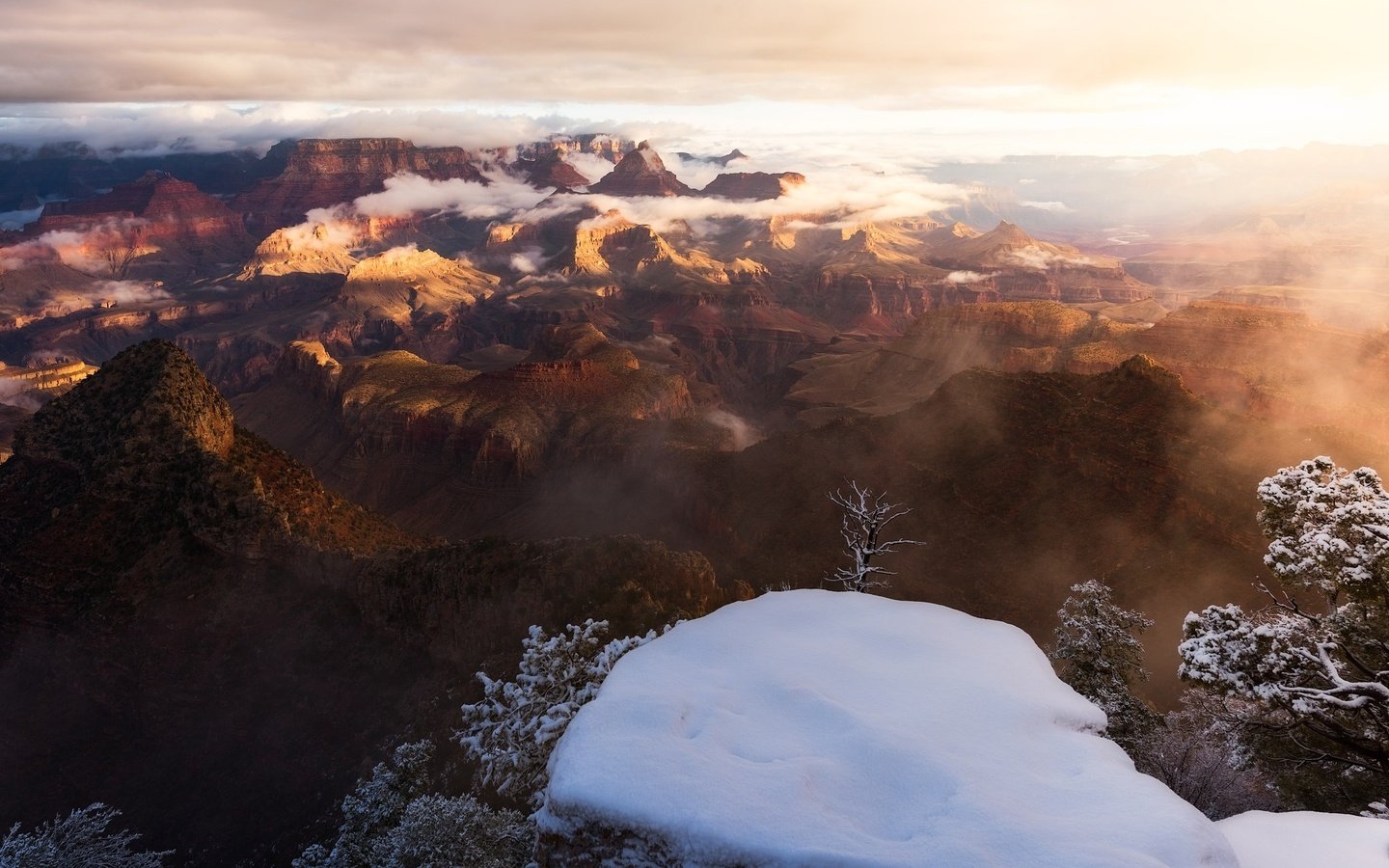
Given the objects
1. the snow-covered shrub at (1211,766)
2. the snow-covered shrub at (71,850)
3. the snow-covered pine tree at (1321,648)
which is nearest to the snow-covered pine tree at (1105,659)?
the snow-covered shrub at (1211,766)

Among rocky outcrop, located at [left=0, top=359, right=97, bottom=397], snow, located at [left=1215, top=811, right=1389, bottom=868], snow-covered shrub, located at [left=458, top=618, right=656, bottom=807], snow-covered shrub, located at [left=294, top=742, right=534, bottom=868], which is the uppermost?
snow, located at [left=1215, top=811, right=1389, bottom=868]

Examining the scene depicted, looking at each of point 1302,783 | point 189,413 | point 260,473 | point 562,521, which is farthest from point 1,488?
point 1302,783

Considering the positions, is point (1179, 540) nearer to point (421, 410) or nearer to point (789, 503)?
point (789, 503)

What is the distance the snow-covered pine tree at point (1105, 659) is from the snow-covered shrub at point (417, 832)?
768 inches

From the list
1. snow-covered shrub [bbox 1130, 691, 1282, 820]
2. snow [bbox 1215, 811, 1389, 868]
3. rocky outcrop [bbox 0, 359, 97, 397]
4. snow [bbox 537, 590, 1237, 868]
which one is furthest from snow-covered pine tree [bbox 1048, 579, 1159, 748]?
rocky outcrop [bbox 0, 359, 97, 397]

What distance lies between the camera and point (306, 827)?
1093 inches

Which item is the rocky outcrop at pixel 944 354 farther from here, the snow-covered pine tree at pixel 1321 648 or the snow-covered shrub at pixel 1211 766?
the snow-covered pine tree at pixel 1321 648

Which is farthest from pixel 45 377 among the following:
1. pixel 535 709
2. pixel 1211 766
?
pixel 1211 766

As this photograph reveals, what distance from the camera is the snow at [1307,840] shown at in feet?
32.3

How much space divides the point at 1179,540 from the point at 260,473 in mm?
56117

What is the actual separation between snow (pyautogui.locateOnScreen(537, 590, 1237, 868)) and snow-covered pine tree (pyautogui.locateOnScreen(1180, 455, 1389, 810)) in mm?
4667

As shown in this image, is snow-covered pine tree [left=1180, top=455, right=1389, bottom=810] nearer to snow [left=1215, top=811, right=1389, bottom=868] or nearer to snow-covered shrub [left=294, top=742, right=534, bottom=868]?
snow [left=1215, top=811, right=1389, bottom=868]

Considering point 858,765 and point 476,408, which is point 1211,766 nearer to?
point 858,765

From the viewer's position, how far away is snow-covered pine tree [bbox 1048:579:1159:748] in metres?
24.0
